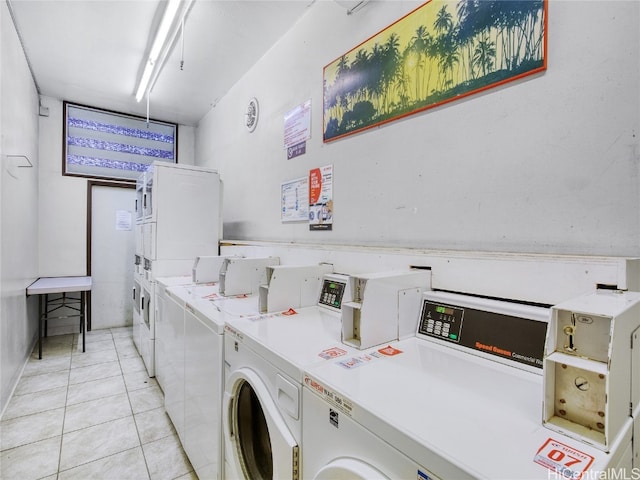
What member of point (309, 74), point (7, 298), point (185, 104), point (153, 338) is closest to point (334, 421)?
point (309, 74)

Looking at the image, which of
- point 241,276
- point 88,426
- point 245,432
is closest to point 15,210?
point 88,426

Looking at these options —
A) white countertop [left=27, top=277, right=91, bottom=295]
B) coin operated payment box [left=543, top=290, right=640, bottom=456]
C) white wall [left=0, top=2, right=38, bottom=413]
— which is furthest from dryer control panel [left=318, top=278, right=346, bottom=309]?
white countertop [left=27, top=277, right=91, bottom=295]

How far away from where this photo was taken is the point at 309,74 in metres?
2.43

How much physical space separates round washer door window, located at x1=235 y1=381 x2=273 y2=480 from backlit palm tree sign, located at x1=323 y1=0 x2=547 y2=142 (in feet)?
5.21

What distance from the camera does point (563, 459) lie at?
57 cm

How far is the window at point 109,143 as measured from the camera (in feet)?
13.9

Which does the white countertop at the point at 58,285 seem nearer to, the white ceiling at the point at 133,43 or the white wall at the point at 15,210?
the white wall at the point at 15,210

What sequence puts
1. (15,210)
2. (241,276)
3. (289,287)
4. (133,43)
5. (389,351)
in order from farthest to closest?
(133,43) < (15,210) < (241,276) < (289,287) < (389,351)

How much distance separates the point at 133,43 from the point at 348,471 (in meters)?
3.67

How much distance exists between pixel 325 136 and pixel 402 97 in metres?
0.66

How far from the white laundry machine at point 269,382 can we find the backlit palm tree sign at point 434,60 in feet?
3.87

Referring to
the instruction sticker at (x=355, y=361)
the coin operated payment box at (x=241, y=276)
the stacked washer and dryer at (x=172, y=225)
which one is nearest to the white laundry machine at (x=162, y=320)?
the stacked washer and dryer at (x=172, y=225)

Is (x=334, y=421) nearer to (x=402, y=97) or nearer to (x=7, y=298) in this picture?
(x=402, y=97)

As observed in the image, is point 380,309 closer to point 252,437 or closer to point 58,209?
point 252,437
